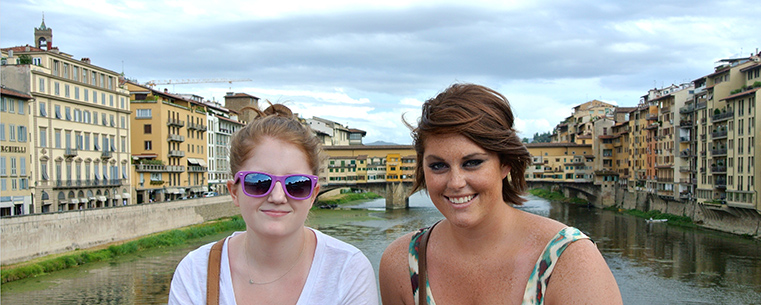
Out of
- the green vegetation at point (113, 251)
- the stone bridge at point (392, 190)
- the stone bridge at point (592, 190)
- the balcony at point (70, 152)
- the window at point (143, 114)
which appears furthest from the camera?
the stone bridge at point (592, 190)

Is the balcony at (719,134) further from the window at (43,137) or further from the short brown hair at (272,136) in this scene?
the short brown hair at (272,136)

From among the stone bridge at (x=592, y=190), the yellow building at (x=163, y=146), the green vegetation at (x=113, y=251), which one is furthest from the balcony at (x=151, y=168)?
the stone bridge at (x=592, y=190)

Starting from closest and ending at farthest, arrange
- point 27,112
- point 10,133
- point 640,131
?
point 10,133 < point 27,112 < point 640,131

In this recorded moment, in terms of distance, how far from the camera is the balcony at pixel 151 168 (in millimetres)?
36312

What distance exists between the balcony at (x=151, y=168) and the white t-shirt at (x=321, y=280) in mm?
36141

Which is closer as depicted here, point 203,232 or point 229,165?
point 229,165

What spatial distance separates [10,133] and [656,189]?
3665cm

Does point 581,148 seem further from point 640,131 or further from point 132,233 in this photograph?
point 132,233

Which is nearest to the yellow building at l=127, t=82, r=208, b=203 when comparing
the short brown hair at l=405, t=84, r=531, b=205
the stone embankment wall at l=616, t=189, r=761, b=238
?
the stone embankment wall at l=616, t=189, r=761, b=238

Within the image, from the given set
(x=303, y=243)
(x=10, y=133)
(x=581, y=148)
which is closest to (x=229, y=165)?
(x=303, y=243)

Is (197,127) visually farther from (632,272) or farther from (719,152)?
(719,152)

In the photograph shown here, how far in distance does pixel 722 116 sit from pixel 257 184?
35.7 meters

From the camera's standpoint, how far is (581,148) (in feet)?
192

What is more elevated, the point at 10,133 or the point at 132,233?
the point at 10,133
